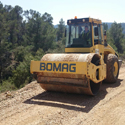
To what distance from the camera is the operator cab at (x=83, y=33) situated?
6422 mm

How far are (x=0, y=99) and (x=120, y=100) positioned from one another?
12.5 ft

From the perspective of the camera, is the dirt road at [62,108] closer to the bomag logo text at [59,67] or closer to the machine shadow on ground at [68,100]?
the machine shadow on ground at [68,100]

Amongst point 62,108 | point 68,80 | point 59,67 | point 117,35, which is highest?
point 117,35

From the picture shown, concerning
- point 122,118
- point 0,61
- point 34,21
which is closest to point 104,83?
point 122,118

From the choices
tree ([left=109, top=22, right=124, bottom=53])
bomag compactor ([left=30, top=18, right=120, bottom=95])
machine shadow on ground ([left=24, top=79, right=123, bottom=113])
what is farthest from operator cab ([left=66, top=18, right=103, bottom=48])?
tree ([left=109, top=22, right=124, bottom=53])

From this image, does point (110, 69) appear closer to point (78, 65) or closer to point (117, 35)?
point (78, 65)

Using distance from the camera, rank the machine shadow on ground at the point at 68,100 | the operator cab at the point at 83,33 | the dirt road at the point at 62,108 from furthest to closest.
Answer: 1. the operator cab at the point at 83,33
2. the machine shadow on ground at the point at 68,100
3. the dirt road at the point at 62,108

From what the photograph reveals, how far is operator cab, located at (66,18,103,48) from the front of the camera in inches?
253

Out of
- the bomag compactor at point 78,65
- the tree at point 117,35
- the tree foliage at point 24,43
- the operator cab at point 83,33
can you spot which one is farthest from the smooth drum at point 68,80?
the tree at point 117,35

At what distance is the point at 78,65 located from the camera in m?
5.02

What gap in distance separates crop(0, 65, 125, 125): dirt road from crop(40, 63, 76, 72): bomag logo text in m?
0.97

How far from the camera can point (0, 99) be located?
557 centimetres

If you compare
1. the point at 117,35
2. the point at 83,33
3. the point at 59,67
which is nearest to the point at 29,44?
the point at 117,35

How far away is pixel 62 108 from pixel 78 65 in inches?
51.0
